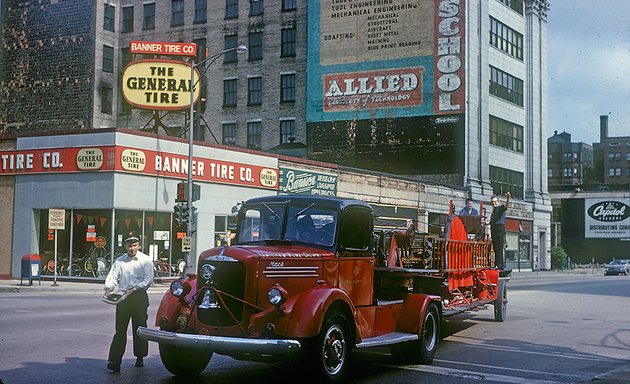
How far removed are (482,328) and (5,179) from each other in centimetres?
2697

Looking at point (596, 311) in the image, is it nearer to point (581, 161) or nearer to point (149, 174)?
point (149, 174)

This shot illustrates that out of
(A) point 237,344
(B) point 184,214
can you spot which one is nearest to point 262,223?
(A) point 237,344

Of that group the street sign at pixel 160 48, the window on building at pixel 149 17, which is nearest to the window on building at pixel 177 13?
the window on building at pixel 149 17

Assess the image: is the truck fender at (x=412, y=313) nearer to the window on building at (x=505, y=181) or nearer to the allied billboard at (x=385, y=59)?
the allied billboard at (x=385, y=59)

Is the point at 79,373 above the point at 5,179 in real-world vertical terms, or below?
below

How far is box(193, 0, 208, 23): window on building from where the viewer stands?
6134 centimetres

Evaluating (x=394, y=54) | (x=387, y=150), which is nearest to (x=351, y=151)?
(x=387, y=150)

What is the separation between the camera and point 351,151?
189 feet

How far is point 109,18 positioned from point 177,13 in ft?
17.6

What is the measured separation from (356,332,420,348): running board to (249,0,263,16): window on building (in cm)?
5071

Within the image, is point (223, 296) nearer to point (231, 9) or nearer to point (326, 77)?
point (326, 77)

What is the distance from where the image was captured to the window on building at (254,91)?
59.5 metres

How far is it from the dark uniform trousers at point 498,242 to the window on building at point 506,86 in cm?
4160

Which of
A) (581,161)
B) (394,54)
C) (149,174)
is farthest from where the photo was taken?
(581,161)
